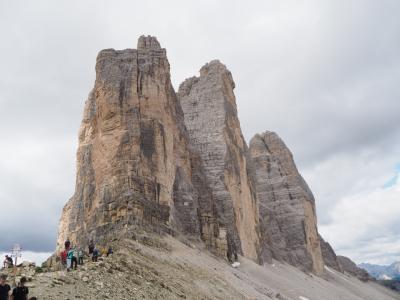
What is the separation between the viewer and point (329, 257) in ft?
331

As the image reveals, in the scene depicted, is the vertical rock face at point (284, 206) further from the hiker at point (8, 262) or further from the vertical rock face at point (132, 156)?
the hiker at point (8, 262)

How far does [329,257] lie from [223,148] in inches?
2232

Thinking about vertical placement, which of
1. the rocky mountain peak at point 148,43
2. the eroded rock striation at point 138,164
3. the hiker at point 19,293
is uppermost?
the rocky mountain peak at point 148,43

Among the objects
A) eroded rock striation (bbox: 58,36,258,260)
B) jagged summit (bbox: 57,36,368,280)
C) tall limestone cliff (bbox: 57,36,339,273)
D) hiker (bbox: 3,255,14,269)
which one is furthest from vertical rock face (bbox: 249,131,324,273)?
hiker (bbox: 3,255,14,269)

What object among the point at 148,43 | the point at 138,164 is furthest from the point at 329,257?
the point at 138,164

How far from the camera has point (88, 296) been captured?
1452 cm

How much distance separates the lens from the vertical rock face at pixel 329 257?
326ft

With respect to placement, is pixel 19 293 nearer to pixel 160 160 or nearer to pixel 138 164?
pixel 138 164

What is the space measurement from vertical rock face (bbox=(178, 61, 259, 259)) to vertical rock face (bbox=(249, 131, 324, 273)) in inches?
504

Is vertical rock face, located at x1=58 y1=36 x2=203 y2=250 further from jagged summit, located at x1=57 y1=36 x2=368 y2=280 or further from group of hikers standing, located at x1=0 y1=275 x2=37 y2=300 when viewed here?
group of hikers standing, located at x1=0 y1=275 x2=37 y2=300

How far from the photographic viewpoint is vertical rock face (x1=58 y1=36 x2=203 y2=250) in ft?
111


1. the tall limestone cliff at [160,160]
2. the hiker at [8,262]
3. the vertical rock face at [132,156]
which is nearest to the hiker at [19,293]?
the hiker at [8,262]

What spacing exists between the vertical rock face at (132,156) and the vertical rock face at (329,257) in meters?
65.8

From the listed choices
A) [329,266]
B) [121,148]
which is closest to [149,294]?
[121,148]
